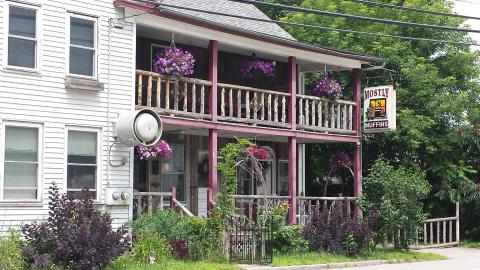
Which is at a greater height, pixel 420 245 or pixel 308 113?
pixel 308 113

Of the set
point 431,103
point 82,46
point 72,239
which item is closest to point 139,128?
point 82,46

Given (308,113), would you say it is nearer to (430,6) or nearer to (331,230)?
(331,230)

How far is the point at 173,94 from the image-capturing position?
1916cm

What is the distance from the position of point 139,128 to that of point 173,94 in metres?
2.83

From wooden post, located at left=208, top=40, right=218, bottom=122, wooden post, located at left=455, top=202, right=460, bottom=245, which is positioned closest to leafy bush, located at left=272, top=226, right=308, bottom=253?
wooden post, located at left=208, top=40, right=218, bottom=122

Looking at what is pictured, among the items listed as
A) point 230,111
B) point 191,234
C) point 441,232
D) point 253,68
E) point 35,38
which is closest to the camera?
point 35,38

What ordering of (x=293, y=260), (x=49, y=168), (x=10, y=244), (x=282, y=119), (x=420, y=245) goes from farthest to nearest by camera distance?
(x=420, y=245), (x=282, y=119), (x=293, y=260), (x=49, y=168), (x=10, y=244)

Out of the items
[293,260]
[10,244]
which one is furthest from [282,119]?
[10,244]

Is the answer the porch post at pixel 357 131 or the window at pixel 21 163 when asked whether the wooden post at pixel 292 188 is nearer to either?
the porch post at pixel 357 131

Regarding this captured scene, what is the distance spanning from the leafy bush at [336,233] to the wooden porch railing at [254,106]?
3300 millimetres

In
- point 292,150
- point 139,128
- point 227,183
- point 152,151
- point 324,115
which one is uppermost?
point 324,115

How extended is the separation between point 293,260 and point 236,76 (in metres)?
7.43

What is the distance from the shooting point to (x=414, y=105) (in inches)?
1046

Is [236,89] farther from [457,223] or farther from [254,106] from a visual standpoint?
[457,223]
